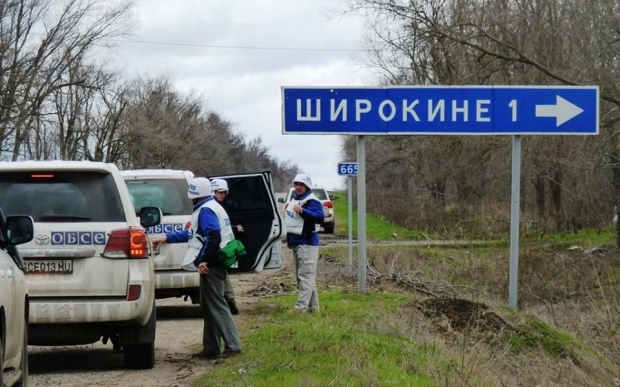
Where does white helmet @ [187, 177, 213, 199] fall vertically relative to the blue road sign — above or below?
below

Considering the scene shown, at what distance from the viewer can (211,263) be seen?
9.95 meters

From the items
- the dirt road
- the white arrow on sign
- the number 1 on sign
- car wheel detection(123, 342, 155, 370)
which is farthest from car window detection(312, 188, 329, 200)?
car wheel detection(123, 342, 155, 370)

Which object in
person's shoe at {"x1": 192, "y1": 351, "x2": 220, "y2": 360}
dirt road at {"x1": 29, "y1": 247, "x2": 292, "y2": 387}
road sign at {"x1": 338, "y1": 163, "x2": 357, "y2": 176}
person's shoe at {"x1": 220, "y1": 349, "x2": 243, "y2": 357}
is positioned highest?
road sign at {"x1": 338, "y1": 163, "x2": 357, "y2": 176}

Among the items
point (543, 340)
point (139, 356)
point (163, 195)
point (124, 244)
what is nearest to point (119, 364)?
point (139, 356)

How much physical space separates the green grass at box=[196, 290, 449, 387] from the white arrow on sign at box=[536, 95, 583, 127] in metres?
3.81

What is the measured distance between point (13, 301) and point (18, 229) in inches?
19.0

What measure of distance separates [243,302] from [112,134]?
173 ft

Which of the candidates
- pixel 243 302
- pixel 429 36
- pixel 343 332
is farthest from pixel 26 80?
pixel 343 332

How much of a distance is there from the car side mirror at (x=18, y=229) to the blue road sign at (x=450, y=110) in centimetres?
846

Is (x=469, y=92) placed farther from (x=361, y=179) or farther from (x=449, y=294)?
(x=449, y=294)

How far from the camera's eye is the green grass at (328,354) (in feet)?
27.3

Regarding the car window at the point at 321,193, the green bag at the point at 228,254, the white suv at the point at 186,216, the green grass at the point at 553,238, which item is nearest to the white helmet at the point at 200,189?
the green bag at the point at 228,254

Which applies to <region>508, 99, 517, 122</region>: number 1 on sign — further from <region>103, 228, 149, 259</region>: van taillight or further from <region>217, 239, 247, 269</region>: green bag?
<region>103, 228, 149, 259</region>: van taillight

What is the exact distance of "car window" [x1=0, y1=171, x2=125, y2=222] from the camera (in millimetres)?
9062
